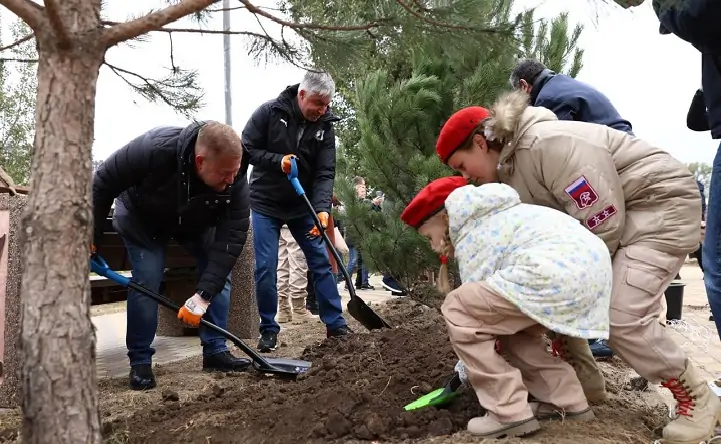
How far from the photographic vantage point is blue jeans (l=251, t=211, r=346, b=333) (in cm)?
447

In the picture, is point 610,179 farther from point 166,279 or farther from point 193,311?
point 166,279

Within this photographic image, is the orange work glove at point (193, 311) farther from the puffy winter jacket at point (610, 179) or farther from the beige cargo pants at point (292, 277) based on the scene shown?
the beige cargo pants at point (292, 277)

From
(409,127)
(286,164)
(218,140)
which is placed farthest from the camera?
(409,127)

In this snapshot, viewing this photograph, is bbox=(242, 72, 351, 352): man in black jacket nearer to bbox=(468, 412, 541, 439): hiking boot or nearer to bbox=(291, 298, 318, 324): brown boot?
bbox=(291, 298, 318, 324): brown boot

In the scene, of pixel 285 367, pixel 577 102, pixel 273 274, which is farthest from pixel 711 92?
pixel 273 274

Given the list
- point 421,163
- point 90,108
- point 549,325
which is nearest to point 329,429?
point 549,325

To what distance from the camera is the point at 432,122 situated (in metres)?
5.14

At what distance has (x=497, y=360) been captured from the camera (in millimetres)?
2170

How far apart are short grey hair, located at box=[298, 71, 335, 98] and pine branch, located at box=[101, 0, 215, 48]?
2.18 metres

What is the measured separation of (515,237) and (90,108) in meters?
1.40

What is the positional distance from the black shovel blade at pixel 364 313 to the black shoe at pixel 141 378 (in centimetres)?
137

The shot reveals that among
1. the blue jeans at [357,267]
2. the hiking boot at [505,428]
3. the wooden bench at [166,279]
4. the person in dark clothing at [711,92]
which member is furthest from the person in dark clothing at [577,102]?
the blue jeans at [357,267]

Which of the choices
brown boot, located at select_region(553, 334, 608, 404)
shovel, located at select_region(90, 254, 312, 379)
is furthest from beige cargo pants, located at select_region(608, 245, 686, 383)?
shovel, located at select_region(90, 254, 312, 379)

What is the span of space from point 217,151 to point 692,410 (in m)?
2.33
